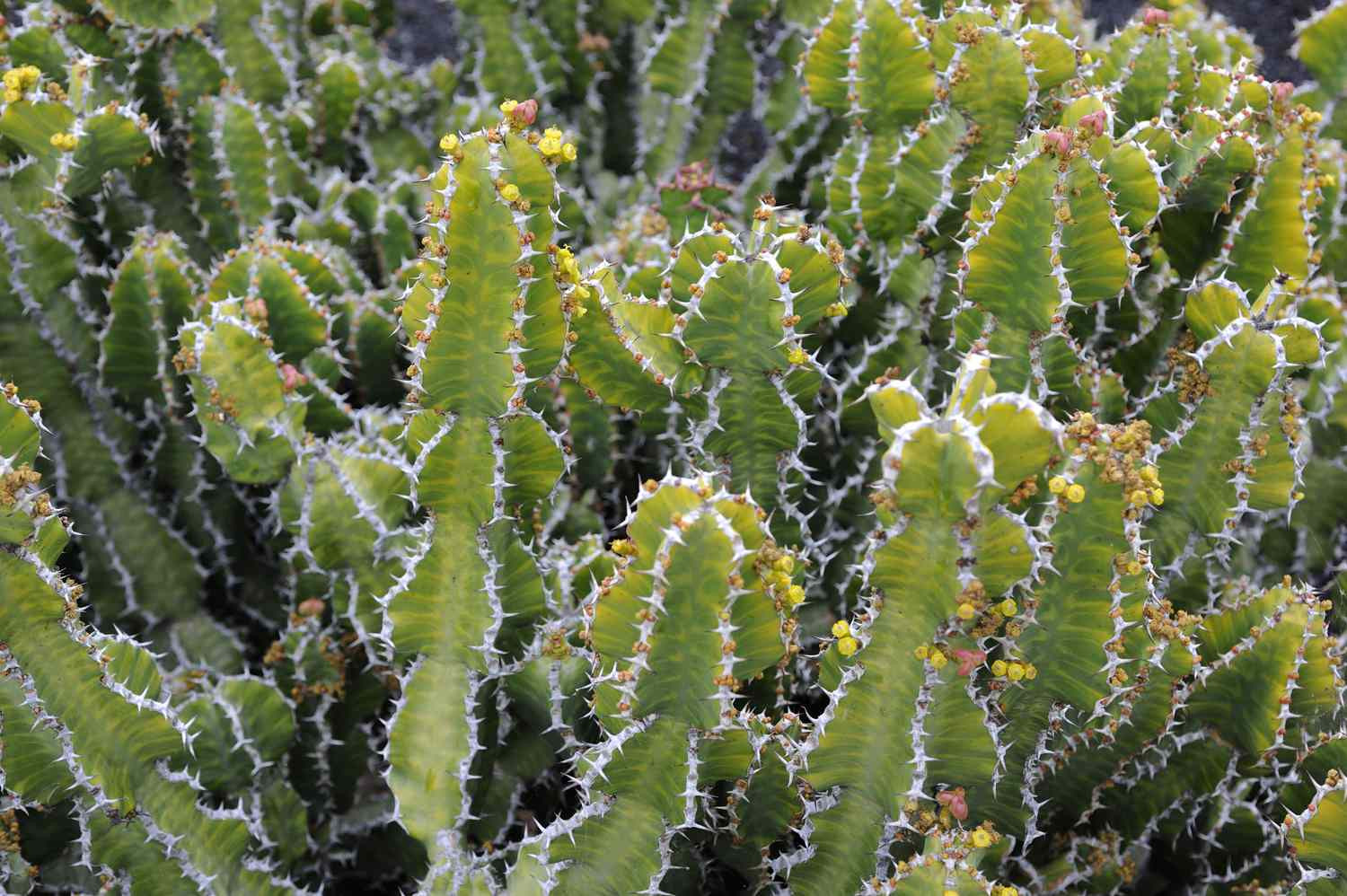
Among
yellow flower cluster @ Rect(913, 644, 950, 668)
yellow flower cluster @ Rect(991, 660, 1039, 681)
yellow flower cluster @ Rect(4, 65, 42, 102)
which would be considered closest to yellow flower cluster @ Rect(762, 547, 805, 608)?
yellow flower cluster @ Rect(913, 644, 950, 668)

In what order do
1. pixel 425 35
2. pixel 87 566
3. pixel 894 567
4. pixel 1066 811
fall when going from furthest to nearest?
pixel 425 35 → pixel 87 566 → pixel 1066 811 → pixel 894 567

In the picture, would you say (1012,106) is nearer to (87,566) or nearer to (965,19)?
(965,19)

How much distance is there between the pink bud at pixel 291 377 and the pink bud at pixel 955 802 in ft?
5.16

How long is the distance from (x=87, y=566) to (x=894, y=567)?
6.86 feet

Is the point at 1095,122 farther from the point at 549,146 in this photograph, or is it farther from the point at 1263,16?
the point at 1263,16

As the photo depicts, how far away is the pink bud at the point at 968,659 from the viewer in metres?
1.82

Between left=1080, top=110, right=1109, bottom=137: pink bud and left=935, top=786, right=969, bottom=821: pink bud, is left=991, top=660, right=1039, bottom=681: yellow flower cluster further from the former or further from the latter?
left=1080, top=110, right=1109, bottom=137: pink bud

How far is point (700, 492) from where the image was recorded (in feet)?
5.81

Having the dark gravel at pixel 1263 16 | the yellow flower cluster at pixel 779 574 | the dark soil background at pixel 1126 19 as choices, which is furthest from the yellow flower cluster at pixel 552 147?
the dark gravel at pixel 1263 16

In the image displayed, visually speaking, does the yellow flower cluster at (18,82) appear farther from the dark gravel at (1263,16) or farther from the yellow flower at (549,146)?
the dark gravel at (1263,16)

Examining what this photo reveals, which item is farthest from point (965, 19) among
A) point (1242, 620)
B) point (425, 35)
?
point (425, 35)

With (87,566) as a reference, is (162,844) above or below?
below

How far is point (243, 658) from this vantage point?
3.17m

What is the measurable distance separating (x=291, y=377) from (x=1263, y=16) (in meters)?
5.43
